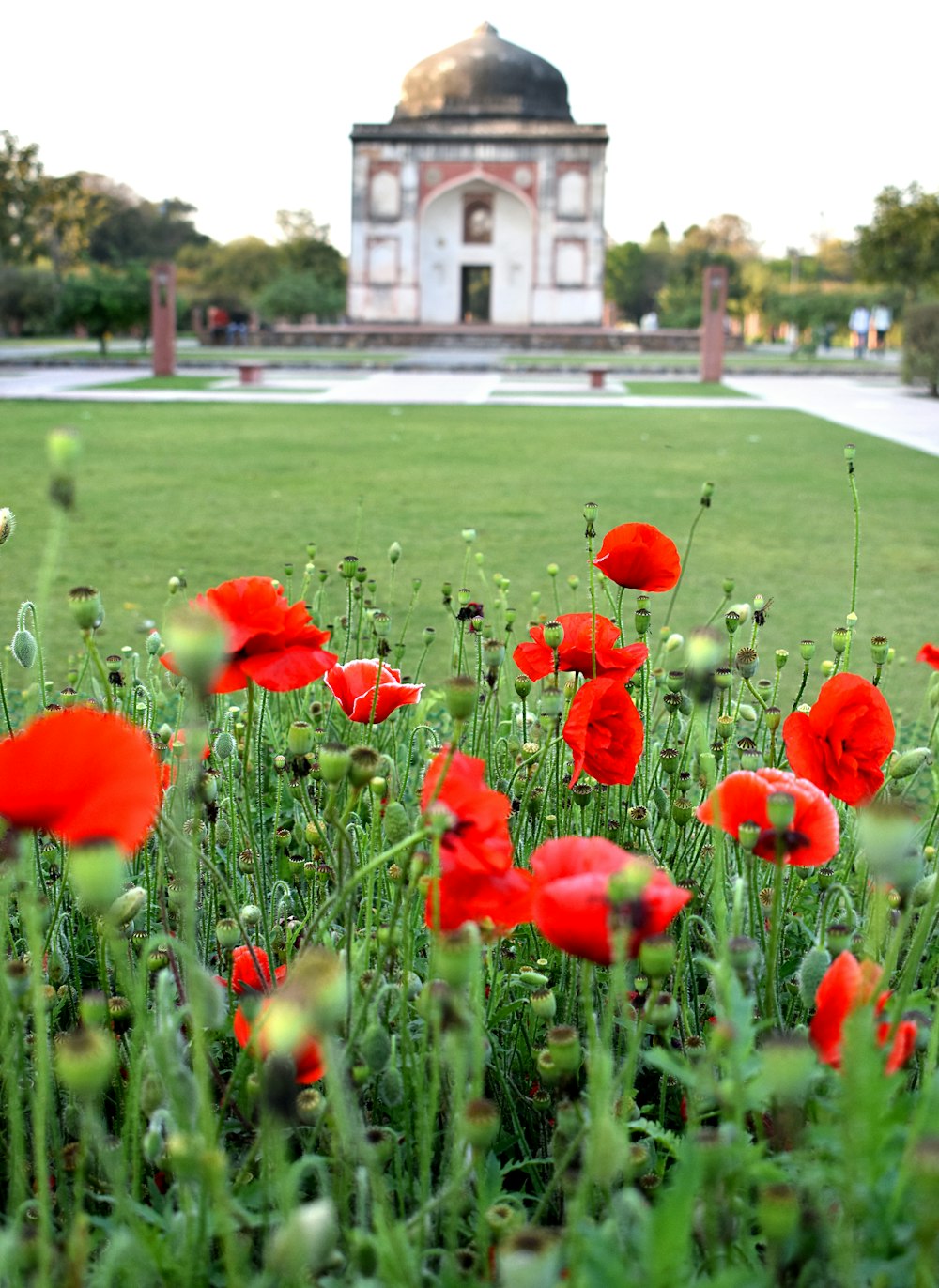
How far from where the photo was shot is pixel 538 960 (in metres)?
1.20

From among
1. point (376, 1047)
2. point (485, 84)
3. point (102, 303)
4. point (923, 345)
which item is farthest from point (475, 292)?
point (376, 1047)

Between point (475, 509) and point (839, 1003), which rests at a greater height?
point (839, 1003)

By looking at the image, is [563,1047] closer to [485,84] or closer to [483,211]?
[483,211]

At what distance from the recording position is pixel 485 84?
37.2 meters

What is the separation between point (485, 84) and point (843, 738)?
3937cm

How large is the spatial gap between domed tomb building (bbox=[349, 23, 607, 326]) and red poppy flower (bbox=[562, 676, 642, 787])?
35.2 meters

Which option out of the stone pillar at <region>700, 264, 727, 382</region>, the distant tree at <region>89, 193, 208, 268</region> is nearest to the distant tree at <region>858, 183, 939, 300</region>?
the stone pillar at <region>700, 264, 727, 382</region>

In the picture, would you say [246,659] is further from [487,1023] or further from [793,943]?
[793,943]

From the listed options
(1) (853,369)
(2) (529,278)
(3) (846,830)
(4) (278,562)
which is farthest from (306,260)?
(3) (846,830)

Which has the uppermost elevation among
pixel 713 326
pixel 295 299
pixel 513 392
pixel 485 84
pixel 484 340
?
pixel 485 84

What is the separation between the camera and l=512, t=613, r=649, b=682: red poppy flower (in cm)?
115

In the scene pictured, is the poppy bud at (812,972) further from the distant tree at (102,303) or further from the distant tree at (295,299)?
the distant tree at (295,299)

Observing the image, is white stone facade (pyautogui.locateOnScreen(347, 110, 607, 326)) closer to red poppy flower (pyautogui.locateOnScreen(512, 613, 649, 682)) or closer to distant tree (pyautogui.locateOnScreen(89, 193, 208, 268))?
distant tree (pyautogui.locateOnScreen(89, 193, 208, 268))

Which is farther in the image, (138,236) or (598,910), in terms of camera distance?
(138,236)
